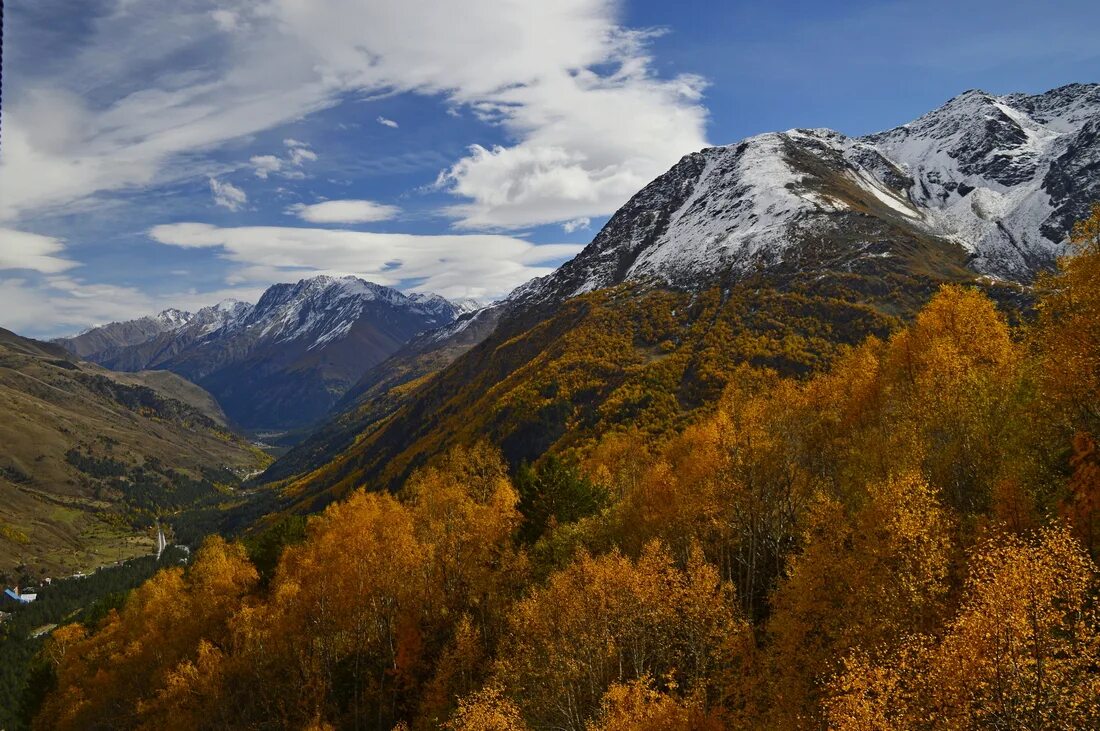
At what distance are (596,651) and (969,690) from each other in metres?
27.8

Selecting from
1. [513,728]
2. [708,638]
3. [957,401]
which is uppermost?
[957,401]

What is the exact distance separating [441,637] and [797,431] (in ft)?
159

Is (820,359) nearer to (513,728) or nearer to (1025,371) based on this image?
(1025,371)

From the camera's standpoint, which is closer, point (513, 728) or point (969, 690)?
point (969, 690)

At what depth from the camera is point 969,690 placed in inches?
967

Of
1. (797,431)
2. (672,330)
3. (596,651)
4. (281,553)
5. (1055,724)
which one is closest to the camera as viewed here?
(1055,724)

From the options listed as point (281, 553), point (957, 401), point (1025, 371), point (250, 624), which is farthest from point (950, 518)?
point (281, 553)

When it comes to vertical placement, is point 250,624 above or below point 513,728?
below

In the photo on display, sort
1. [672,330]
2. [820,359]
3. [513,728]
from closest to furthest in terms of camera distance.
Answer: [513,728], [820,359], [672,330]

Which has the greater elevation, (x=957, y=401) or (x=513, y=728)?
(x=957, y=401)

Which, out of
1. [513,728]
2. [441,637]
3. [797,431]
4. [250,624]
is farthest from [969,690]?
[250,624]

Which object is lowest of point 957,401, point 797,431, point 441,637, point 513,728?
point 441,637

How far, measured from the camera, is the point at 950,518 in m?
41.4

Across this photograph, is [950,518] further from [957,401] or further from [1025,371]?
[1025,371]
